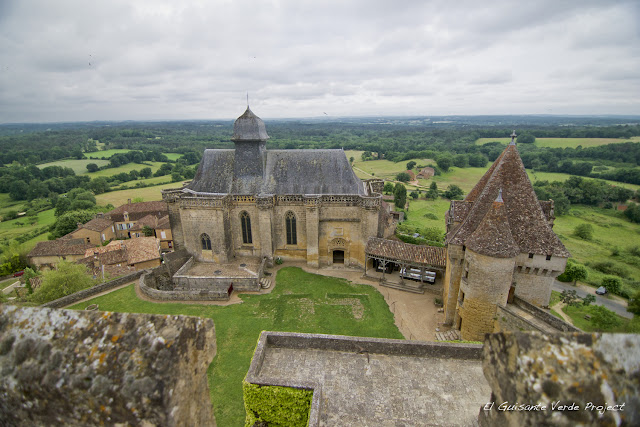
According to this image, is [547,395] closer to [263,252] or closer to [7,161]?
[263,252]

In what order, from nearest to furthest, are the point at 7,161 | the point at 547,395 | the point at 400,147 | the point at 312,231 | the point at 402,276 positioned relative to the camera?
1. the point at 547,395
2. the point at 402,276
3. the point at 312,231
4. the point at 7,161
5. the point at 400,147

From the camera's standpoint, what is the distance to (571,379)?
10.3 feet

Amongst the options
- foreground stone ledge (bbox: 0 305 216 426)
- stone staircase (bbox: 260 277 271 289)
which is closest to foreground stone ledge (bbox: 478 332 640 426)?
foreground stone ledge (bbox: 0 305 216 426)

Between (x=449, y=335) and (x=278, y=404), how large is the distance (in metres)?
13.6

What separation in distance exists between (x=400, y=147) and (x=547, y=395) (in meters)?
165

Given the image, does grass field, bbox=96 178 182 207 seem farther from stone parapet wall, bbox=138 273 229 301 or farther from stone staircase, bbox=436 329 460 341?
stone staircase, bbox=436 329 460 341

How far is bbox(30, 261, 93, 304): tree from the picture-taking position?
1013 inches

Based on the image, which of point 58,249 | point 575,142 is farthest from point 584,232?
point 575,142

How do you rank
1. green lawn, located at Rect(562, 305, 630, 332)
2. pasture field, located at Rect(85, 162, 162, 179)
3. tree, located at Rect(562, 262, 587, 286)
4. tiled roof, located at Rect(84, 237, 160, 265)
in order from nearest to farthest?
green lawn, located at Rect(562, 305, 630, 332) < tree, located at Rect(562, 262, 587, 286) < tiled roof, located at Rect(84, 237, 160, 265) < pasture field, located at Rect(85, 162, 162, 179)

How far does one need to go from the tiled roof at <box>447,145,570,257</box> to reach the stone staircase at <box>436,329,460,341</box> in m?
5.90

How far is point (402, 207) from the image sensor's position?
68188 mm

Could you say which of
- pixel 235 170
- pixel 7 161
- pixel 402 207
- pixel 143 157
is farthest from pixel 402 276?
pixel 7 161

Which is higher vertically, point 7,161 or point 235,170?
point 235,170

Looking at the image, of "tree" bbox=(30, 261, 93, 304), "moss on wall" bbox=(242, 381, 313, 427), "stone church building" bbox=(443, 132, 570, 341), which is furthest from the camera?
"tree" bbox=(30, 261, 93, 304)
